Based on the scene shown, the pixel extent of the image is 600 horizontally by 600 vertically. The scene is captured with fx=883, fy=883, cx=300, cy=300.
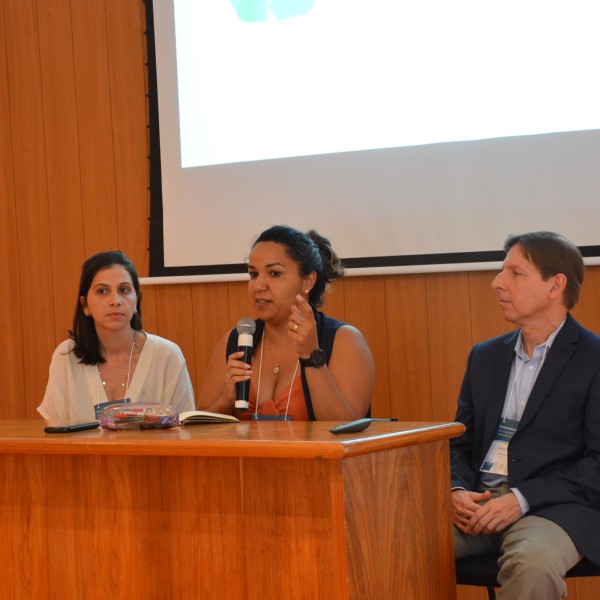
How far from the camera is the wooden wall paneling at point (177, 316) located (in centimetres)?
391

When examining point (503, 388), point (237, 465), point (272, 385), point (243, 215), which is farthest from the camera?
point (243, 215)

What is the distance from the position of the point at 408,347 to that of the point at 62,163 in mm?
1875

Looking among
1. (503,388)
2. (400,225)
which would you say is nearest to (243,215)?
(400,225)

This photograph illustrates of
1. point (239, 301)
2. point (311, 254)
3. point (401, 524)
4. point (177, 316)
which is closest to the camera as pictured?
point (401, 524)

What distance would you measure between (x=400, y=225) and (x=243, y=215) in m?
0.70

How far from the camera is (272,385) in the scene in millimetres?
2871

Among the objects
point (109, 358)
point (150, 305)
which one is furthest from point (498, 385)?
point (150, 305)

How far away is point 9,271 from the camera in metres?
4.25

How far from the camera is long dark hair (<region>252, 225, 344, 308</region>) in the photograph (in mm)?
2938

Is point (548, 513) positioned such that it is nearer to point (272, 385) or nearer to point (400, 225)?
point (272, 385)

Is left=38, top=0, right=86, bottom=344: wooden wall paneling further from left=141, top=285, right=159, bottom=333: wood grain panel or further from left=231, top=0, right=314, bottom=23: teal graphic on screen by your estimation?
left=231, top=0, right=314, bottom=23: teal graphic on screen

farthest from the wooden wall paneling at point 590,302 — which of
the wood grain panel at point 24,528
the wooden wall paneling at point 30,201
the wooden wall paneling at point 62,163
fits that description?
the wooden wall paneling at point 30,201

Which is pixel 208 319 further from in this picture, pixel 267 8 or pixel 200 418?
pixel 200 418


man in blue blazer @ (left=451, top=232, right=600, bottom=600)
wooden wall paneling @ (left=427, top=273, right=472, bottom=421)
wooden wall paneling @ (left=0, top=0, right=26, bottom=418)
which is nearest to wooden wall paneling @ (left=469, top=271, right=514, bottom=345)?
wooden wall paneling @ (left=427, top=273, right=472, bottom=421)
